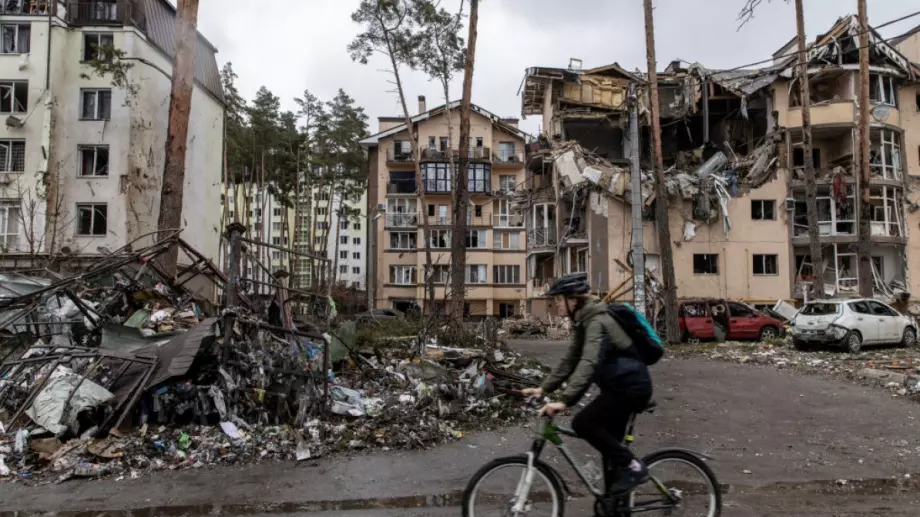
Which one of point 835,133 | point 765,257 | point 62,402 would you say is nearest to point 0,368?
point 62,402

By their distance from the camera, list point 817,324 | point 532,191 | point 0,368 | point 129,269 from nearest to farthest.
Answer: point 0,368 → point 129,269 → point 817,324 → point 532,191

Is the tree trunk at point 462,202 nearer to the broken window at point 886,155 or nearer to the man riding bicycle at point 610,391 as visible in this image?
the man riding bicycle at point 610,391

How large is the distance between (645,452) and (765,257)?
2822 centimetres

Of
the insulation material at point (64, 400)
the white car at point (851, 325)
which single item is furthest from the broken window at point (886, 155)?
the insulation material at point (64, 400)

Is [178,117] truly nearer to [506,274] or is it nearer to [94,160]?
[94,160]

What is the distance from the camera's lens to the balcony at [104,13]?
29.2 metres

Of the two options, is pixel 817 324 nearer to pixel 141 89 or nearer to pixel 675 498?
pixel 675 498

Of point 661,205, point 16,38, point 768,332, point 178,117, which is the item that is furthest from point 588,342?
point 16,38

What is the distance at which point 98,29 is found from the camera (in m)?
29.1

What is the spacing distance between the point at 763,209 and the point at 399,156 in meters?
31.7

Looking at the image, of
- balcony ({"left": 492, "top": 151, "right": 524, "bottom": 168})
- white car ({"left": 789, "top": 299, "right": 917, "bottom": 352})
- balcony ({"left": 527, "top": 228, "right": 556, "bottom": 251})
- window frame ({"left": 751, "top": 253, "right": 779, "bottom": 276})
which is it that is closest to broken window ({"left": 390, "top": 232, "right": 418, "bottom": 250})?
balcony ({"left": 492, "top": 151, "right": 524, "bottom": 168})

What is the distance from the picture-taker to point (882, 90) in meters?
30.7

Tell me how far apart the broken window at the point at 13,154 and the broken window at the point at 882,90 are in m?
42.6

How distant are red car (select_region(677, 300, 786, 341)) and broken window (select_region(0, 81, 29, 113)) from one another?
31891 millimetres
